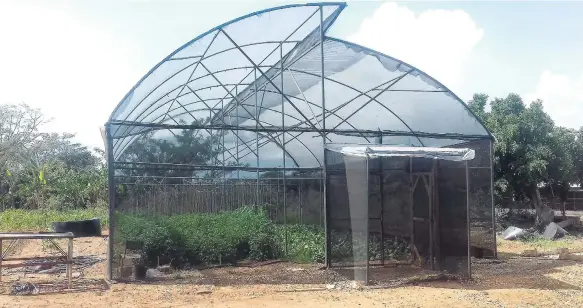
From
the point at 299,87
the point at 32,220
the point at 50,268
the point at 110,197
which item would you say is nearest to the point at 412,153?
the point at 299,87

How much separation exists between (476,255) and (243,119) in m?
7.13

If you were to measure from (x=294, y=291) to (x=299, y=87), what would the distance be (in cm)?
494

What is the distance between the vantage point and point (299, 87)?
11492mm

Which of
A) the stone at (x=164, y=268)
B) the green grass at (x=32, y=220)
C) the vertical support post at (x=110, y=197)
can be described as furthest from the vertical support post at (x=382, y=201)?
→ the green grass at (x=32, y=220)

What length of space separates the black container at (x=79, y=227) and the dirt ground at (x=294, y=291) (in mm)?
2454

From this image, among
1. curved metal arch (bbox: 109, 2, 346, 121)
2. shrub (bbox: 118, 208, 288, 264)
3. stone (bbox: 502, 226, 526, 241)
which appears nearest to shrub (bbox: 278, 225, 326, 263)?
shrub (bbox: 118, 208, 288, 264)

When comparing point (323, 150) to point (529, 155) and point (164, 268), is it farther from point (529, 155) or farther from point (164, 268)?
point (529, 155)

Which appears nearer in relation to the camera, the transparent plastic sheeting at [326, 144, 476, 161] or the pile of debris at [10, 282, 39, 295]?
the pile of debris at [10, 282, 39, 295]

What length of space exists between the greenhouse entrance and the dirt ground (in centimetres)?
65

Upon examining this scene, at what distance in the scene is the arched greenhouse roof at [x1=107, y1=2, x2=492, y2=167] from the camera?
32.3ft

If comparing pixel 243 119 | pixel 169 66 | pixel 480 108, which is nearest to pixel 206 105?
pixel 243 119

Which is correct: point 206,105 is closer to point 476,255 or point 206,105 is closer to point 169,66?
point 169,66

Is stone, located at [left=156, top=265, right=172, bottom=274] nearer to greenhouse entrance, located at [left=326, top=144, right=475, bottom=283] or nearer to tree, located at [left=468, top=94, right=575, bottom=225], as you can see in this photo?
greenhouse entrance, located at [left=326, top=144, right=475, bottom=283]

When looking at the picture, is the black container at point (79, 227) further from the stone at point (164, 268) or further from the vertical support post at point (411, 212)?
the vertical support post at point (411, 212)
